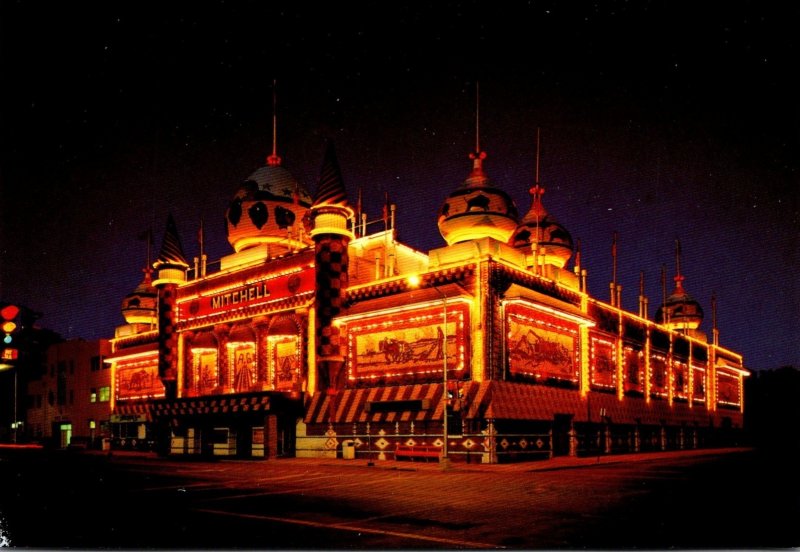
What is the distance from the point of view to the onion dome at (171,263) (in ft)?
160

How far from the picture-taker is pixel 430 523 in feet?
43.6

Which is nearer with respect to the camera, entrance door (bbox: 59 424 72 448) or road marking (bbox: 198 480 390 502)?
road marking (bbox: 198 480 390 502)

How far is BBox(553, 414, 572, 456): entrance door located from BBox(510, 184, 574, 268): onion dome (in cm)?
1243

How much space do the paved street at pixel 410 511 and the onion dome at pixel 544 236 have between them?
965 inches

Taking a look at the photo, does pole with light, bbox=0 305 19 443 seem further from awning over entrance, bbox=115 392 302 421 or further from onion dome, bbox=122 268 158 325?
onion dome, bbox=122 268 158 325

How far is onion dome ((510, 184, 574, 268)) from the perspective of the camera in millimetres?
48875

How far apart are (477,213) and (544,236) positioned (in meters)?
12.6

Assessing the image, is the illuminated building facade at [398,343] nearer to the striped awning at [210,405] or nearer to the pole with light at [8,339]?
the striped awning at [210,405]

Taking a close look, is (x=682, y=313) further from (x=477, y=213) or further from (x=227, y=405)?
(x=227, y=405)

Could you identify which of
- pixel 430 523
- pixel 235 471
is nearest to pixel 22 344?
pixel 430 523

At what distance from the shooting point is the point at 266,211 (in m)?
Result: 46.5

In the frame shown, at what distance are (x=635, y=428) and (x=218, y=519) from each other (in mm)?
38028

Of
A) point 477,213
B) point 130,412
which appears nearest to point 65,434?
point 130,412

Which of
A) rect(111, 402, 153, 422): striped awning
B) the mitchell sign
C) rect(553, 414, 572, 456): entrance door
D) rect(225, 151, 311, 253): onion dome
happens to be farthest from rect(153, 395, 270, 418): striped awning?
rect(553, 414, 572, 456): entrance door
